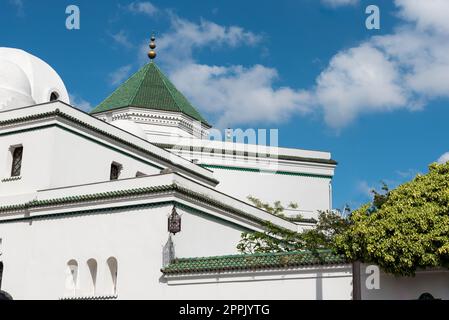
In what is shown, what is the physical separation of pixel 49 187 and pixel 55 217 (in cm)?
105

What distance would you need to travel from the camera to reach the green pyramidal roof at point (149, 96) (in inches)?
1277

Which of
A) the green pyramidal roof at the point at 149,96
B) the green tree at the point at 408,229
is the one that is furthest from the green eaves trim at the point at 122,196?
the green pyramidal roof at the point at 149,96

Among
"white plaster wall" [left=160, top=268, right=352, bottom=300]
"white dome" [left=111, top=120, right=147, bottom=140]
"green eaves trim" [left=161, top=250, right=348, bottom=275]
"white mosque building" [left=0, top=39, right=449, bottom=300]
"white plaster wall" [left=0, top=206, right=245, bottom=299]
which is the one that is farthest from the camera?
"white dome" [left=111, top=120, right=147, bottom=140]

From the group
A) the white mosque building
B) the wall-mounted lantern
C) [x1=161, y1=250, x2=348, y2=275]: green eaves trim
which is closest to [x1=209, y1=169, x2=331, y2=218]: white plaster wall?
the white mosque building

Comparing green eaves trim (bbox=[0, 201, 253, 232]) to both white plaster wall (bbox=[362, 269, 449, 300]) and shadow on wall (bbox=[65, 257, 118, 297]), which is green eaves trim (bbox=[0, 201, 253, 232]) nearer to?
shadow on wall (bbox=[65, 257, 118, 297])

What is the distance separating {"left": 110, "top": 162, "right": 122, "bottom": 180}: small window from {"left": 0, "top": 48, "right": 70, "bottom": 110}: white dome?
449 cm

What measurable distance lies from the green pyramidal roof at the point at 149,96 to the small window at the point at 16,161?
10.6 m

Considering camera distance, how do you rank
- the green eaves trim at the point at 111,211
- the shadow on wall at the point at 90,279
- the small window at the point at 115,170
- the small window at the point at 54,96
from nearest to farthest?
the green eaves trim at the point at 111,211 < the shadow on wall at the point at 90,279 < the small window at the point at 115,170 < the small window at the point at 54,96

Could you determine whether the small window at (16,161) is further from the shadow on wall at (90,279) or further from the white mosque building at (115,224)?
the shadow on wall at (90,279)

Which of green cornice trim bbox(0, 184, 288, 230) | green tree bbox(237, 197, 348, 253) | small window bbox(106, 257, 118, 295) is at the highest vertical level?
green cornice trim bbox(0, 184, 288, 230)

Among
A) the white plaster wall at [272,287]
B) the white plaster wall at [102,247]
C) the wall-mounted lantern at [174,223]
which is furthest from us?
the white plaster wall at [102,247]

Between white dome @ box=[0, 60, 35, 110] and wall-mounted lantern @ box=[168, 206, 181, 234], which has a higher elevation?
white dome @ box=[0, 60, 35, 110]

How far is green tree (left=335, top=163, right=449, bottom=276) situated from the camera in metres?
13.0
